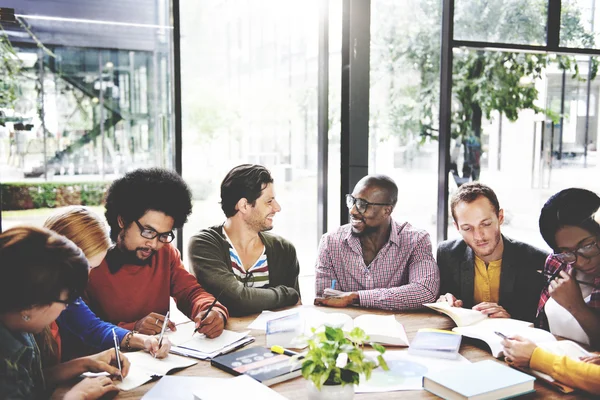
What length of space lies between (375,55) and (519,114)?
1.37m

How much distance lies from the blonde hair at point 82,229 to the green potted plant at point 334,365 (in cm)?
113

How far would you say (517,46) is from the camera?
435 cm

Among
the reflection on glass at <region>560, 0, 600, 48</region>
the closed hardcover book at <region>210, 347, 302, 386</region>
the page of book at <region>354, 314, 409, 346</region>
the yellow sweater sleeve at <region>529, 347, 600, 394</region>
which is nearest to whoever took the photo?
the yellow sweater sleeve at <region>529, 347, 600, 394</region>

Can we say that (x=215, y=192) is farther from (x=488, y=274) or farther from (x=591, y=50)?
(x=591, y=50)

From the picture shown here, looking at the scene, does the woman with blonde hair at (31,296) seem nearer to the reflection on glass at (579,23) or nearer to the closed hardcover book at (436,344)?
the closed hardcover book at (436,344)

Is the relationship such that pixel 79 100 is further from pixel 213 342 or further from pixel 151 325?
pixel 213 342

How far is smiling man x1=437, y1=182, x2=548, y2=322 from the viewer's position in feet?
8.79

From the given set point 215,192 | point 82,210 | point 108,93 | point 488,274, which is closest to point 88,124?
point 108,93

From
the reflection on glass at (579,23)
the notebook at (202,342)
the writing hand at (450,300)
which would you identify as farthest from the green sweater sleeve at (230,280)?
the reflection on glass at (579,23)

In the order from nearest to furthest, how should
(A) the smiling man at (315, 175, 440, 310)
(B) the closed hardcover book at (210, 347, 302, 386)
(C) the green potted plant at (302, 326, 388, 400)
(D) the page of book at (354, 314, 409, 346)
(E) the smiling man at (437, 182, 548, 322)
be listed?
(C) the green potted plant at (302, 326, 388, 400), (B) the closed hardcover book at (210, 347, 302, 386), (D) the page of book at (354, 314, 409, 346), (E) the smiling man at (437, 182, 548, 322), (A) the smiling man at (315, 175, 440, 310)

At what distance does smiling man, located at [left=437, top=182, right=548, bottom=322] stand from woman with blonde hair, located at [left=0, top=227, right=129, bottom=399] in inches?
66.0

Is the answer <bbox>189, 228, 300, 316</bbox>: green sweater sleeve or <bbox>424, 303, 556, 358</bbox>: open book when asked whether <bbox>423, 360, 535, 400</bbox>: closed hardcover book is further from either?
<bbox>189, 228, 300, 316</bbox>: green sweater sleeve

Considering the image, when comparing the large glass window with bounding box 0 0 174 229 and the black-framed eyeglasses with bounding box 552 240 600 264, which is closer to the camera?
the black-framed eyeglasses with bounding box 552 240 600 264

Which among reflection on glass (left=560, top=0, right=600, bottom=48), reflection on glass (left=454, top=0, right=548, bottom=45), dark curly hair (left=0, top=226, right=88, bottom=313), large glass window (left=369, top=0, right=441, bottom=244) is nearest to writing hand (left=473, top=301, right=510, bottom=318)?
dark curly hair (left=0, top=226, right=88, bottom=313)
